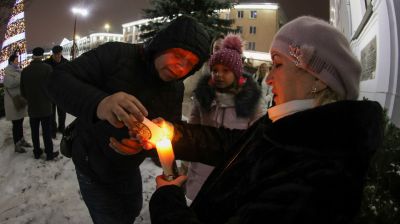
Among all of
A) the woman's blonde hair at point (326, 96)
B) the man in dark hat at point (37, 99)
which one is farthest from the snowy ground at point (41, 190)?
the woman's blonde hair at point (326, 96)

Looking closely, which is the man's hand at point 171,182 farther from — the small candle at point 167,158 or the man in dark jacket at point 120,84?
the man in dark jacket at point 120,84

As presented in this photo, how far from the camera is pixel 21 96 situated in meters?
8.63

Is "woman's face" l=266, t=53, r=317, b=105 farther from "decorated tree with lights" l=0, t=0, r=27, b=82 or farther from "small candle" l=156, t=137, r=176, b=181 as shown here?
"decorated tree with lights" l=0, t=0, r=27, b=82

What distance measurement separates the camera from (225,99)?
4.06 metres

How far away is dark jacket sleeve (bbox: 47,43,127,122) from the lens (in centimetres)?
206

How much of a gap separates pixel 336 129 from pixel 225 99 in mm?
2680

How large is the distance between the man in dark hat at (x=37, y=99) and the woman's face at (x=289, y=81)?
716cm

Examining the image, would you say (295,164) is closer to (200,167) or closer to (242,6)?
(200,167)

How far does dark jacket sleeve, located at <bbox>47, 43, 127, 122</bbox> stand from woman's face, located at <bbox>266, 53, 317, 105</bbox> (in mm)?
1019

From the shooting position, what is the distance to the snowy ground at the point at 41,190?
5371 mm

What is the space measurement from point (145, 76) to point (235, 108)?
158 centimetres

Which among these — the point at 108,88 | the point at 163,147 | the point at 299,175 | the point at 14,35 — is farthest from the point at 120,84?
the point at 14,35

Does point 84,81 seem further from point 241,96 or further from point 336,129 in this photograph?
point 241,96

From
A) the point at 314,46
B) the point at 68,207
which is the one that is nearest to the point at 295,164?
the point at 314,46
